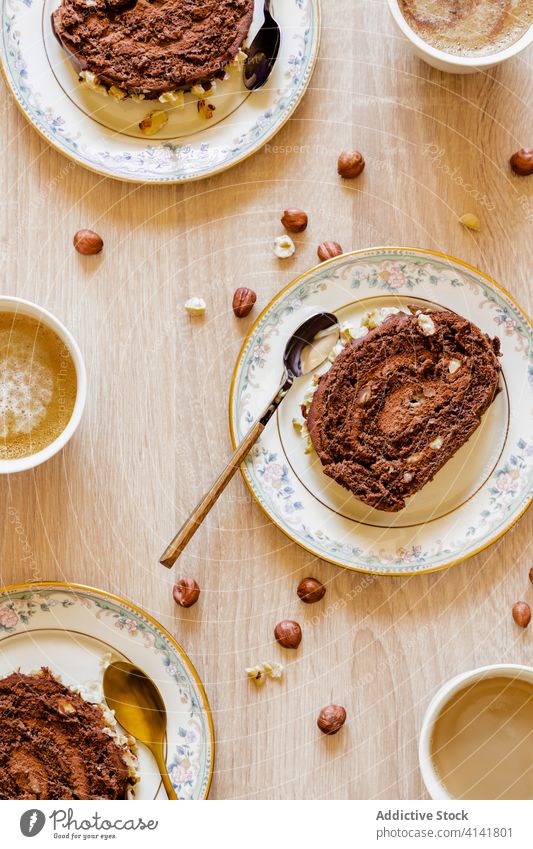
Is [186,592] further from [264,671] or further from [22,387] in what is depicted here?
[22,387]

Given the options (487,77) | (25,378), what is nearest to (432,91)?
(487,77)

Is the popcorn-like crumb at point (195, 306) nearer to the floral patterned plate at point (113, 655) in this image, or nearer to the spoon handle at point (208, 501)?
the spoon handle at point (208, 501)

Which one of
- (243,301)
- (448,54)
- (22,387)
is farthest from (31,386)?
(448,54)

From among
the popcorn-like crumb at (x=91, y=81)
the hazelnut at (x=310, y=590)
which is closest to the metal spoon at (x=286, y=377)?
the hazelnut at (x=310, y=590)

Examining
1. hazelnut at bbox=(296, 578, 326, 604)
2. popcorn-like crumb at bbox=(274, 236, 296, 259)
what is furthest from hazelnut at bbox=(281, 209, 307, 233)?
hazelnut at bbox=(296, 578, 326, 604)

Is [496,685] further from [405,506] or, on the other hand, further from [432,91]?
[432,91]
